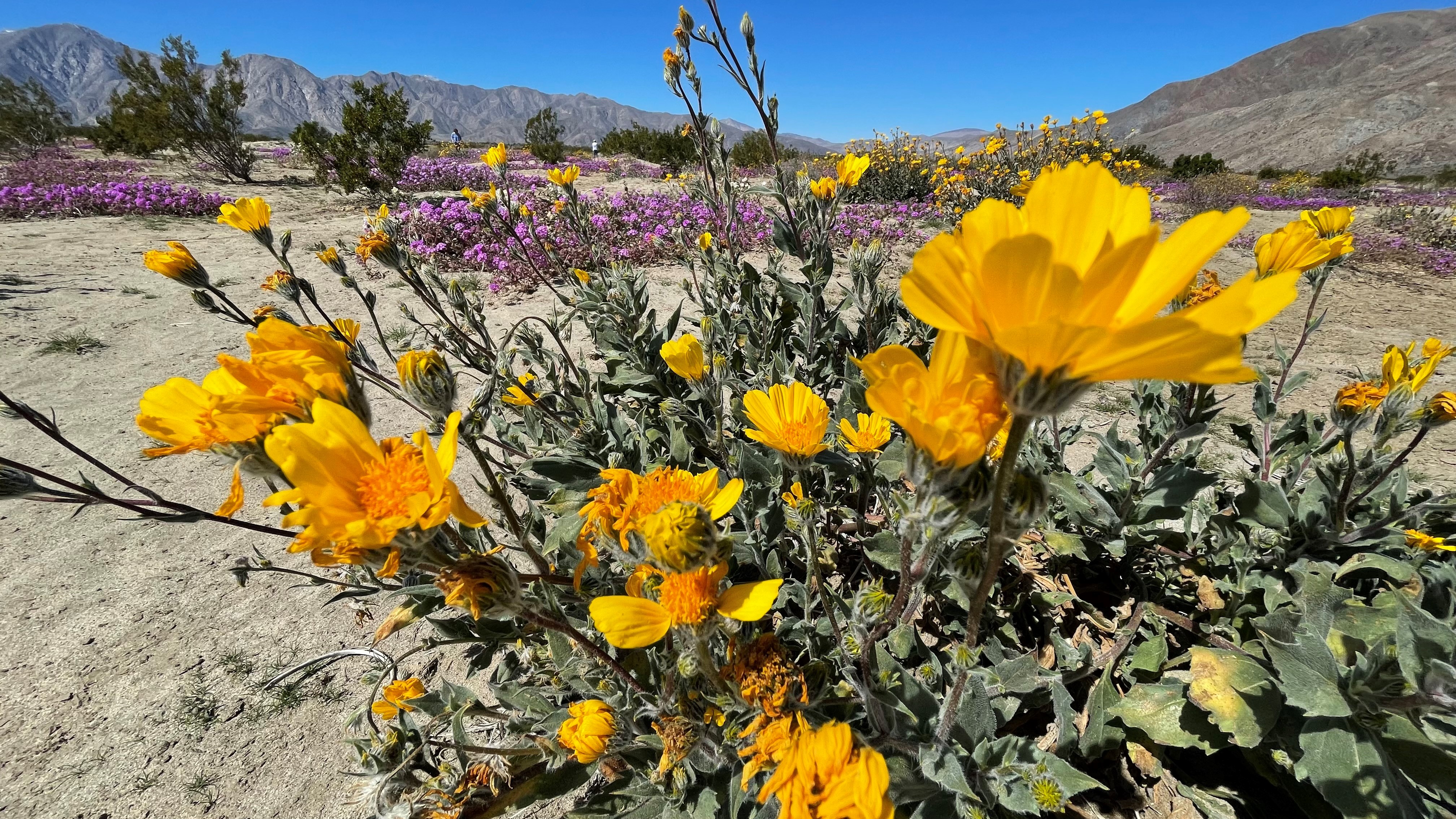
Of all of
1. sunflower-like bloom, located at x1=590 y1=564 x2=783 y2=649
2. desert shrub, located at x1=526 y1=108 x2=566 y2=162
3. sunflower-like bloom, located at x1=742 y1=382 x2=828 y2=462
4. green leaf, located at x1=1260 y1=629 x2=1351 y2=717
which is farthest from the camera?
desert shrub, located at x1=526 y1=108 x2=566 y2=162

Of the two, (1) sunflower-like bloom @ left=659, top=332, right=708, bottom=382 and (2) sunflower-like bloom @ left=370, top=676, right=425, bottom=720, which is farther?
(1) sunflower-like bloom @ left=659, top=332, right=708, bottom=382

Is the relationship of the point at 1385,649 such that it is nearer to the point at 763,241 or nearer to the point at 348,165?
Result: the point at 763,241

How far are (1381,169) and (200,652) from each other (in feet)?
133

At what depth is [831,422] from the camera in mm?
2625

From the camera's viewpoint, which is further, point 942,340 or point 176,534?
point 176,534

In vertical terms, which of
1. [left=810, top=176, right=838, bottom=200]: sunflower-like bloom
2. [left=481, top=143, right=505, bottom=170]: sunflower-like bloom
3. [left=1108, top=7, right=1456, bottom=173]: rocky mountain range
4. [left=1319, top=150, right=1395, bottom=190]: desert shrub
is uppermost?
[left=1108, top=7, right=1456, bottom=173]: rocky mountain range

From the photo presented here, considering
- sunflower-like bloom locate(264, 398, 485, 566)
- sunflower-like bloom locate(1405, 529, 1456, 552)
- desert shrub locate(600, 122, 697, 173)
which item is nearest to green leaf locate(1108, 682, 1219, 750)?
sunflower-like bloom locate(1405, 529, 1456, 552)

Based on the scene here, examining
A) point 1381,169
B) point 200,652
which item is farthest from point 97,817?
point 1381,169

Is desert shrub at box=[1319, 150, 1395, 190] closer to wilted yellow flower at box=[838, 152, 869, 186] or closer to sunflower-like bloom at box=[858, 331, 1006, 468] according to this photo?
wilted yellow flower at box=[838, 152, 869, 186]

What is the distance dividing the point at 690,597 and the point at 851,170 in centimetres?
263

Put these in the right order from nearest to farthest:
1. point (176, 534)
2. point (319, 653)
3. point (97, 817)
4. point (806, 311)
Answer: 1. point (97, 817)
2. point (319, 653)
3. point (806, 311)
4. point (176, 534)

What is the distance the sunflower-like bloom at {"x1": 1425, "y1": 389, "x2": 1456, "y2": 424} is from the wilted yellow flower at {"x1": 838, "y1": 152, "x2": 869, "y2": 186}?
7.99 feet

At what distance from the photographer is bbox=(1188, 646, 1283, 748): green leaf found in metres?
1.55

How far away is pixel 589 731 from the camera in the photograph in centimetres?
147
